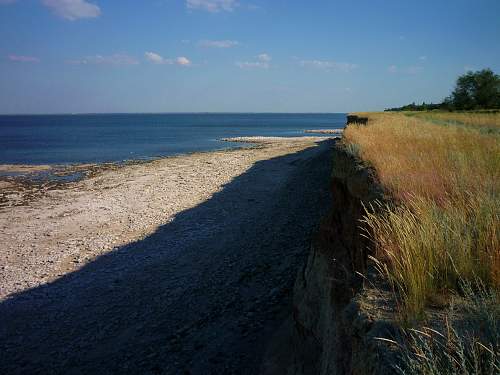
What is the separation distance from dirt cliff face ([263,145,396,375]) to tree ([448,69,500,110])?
42.7 metres

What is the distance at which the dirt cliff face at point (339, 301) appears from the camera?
113 inches

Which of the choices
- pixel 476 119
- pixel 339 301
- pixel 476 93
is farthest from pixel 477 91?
pixel 339 301

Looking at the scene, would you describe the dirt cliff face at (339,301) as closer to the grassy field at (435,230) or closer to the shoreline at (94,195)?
the grassy field at (435,230)

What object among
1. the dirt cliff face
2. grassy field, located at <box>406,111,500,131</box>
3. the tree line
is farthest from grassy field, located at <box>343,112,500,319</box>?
the tree line

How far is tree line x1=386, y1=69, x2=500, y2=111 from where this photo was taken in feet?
140

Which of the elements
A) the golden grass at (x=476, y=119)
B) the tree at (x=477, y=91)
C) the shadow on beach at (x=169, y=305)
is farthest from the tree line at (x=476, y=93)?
the shadow on beach at (x=169, y=305)

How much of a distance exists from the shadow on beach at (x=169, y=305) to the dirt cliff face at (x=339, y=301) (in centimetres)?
137

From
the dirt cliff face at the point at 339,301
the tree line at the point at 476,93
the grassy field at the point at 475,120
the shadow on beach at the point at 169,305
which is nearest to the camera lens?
the dirt cliff face at the point at 339,301

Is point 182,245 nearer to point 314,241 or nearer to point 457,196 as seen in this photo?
point 314,241

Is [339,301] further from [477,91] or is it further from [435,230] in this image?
[477,91]

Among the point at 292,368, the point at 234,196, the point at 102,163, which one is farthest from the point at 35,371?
the point at 102,163

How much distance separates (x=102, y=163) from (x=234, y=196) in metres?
24.3

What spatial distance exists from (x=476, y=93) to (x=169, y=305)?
152 ft

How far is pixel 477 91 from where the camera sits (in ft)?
144
